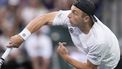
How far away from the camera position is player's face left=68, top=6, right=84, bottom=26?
355 inches

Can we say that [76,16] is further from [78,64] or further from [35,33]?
[35,33]

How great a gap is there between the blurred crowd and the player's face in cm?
405

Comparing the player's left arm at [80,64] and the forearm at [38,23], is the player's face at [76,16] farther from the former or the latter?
the player's left arm at [80,64]

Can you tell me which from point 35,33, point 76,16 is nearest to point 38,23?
point 76,16

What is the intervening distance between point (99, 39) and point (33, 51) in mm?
4564

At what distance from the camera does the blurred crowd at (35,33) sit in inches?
534

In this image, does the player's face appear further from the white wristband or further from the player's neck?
A: the white wristband

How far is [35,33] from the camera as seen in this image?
13.6 meters

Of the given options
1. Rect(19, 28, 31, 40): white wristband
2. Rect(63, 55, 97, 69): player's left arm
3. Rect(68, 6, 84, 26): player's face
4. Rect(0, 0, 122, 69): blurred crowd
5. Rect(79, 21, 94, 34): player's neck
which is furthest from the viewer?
Rect(0, 0, 122, 69): blurred crowd

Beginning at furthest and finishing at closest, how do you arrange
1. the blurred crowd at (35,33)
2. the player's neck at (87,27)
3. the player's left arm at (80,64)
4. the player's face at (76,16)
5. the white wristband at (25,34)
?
the blurred crowd at (35,33) < the player's left arm at (80,64) < the white wristband at (25,34) < the player's neck at (87,27) < the player's face at (76,16)

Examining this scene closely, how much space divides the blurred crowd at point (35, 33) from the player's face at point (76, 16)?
4.05 m

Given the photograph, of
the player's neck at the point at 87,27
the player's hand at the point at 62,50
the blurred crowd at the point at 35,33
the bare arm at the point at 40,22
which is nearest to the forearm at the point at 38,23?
the bare arm at the point at 40,22

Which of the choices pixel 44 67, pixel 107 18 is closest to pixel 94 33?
pixel 44 67

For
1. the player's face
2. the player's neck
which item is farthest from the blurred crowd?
the player's face
